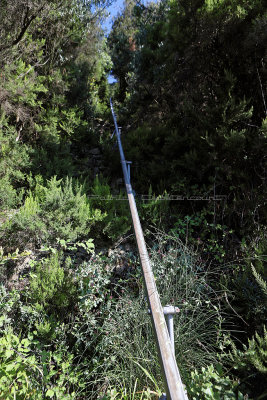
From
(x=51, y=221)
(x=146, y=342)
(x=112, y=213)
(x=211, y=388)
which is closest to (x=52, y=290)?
(x=51, y=221)

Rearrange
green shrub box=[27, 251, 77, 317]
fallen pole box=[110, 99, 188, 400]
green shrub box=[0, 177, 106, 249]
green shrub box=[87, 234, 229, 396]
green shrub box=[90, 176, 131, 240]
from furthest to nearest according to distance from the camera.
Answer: green shrub box=[90, 176, 131, 240] < green shrub box=[0, 177, 106, 249] < green shrub box=[27, 251, 77, 317] < green shrub box=[87, 234, 229, 396] < fallen pole box=[110, 99, 188, 400]

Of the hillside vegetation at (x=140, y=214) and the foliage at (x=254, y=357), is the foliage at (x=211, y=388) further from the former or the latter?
the foliage at (x=254, y=357)

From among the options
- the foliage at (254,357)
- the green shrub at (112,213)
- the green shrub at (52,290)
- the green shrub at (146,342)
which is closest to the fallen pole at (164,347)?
the green shrub at (146,342)

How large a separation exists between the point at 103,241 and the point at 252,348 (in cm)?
178

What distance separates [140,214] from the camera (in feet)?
8.86

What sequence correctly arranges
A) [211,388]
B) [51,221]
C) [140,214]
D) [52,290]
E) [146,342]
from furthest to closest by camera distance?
[140,214], [51,221], [52,290], [146,342], [211,388]

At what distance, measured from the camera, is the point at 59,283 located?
2096 millimetres

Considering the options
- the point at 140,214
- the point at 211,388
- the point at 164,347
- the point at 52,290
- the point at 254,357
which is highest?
A: the point at 140,214

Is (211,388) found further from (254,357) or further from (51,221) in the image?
(51,221)

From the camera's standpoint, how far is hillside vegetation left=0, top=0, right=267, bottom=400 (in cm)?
155

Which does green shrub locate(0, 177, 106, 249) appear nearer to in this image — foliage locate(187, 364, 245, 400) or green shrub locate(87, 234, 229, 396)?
green shrub locate(87, 234, 229, 396)

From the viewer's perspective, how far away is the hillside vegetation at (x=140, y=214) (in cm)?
155

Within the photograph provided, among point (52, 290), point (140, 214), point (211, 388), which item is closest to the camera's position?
point (211, 388)

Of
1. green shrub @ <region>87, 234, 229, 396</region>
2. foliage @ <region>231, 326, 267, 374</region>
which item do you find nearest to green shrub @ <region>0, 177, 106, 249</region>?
green shrub @ <region>87, 234, 229, 396</region>
